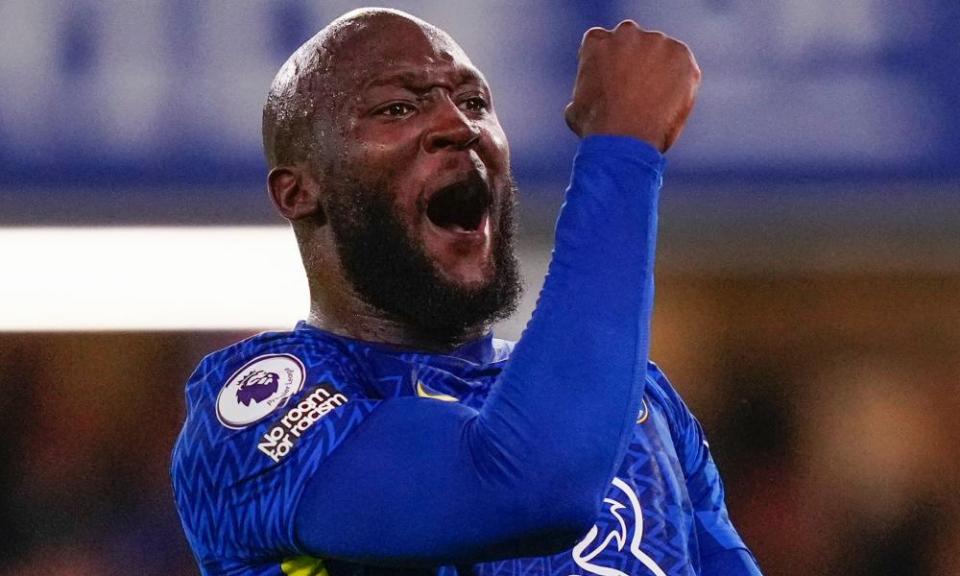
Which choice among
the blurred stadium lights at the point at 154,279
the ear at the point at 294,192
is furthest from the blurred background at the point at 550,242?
the ear at the point at 294,192

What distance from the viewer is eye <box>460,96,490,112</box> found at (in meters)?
1.56

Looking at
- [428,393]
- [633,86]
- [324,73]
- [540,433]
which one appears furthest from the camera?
[324,73]

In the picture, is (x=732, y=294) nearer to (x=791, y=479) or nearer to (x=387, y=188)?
(x=791, y=479)

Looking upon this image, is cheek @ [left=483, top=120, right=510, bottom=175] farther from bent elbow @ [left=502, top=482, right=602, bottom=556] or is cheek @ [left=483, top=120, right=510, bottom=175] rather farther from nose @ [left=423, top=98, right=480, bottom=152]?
bent elbow @ [left=502, top=482, right=602, bottom=556]

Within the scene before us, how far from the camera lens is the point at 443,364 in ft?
4.94

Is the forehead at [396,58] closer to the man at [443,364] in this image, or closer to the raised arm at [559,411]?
the man at [443,364]

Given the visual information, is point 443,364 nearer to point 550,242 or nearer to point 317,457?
point 317,457

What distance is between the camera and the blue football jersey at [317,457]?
126 centimetres

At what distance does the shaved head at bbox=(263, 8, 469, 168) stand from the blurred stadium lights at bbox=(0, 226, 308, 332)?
1.20 meters

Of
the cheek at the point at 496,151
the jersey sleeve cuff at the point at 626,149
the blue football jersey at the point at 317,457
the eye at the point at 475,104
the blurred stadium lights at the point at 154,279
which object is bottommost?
the blurred stadium lights at the point at 154,279

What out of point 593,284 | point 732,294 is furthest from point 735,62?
point 593,284

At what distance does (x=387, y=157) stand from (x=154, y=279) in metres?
1.65

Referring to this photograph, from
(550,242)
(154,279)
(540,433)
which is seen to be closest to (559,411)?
(540,433)

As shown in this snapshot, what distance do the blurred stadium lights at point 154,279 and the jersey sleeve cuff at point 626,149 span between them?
1.73 meters
